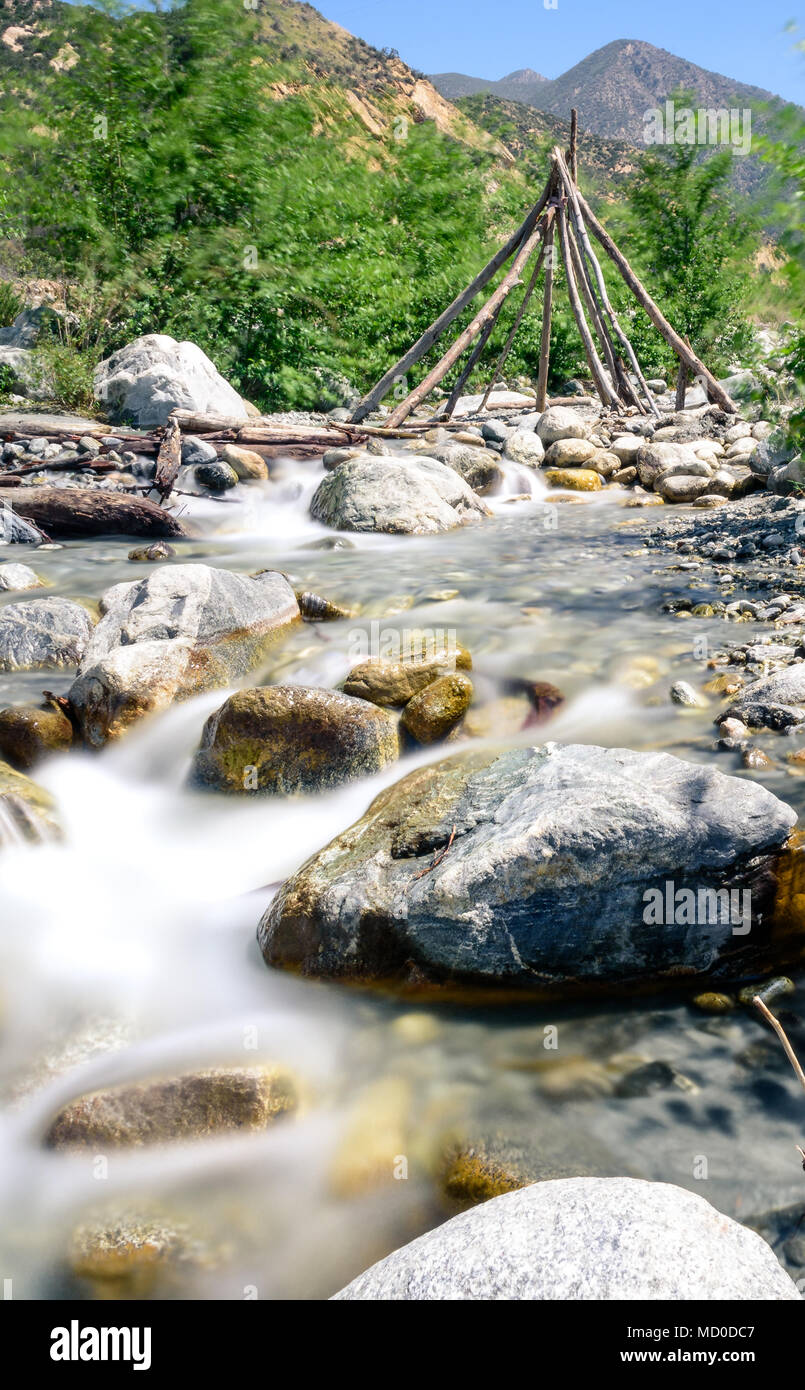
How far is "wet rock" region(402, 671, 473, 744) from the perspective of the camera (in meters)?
4.82

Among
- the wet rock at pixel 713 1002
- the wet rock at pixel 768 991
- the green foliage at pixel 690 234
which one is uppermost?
the green foliage at pixel 690 234

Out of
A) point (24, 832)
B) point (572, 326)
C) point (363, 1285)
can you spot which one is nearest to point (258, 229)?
point (572, 326)

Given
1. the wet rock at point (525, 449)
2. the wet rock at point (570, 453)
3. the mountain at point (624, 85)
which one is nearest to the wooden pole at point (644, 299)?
the wet rock at point (570, 453)

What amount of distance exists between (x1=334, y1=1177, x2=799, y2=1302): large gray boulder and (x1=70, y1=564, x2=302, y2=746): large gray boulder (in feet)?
12.2

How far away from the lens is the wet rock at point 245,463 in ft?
36.9

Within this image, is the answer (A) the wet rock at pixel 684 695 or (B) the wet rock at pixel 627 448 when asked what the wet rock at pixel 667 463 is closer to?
(B) the wet rock at pixel 627 448

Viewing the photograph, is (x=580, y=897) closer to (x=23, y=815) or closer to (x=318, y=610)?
(x=23, y=815)

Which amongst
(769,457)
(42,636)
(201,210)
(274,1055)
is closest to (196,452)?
(42,636)

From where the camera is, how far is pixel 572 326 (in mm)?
19969

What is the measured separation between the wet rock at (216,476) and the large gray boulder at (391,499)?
1155 millimetres

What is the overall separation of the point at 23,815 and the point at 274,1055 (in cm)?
188

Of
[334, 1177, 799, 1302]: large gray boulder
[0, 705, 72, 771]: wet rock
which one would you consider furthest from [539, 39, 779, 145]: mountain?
[334, 1177, 799, 1302]: large gray boulder
